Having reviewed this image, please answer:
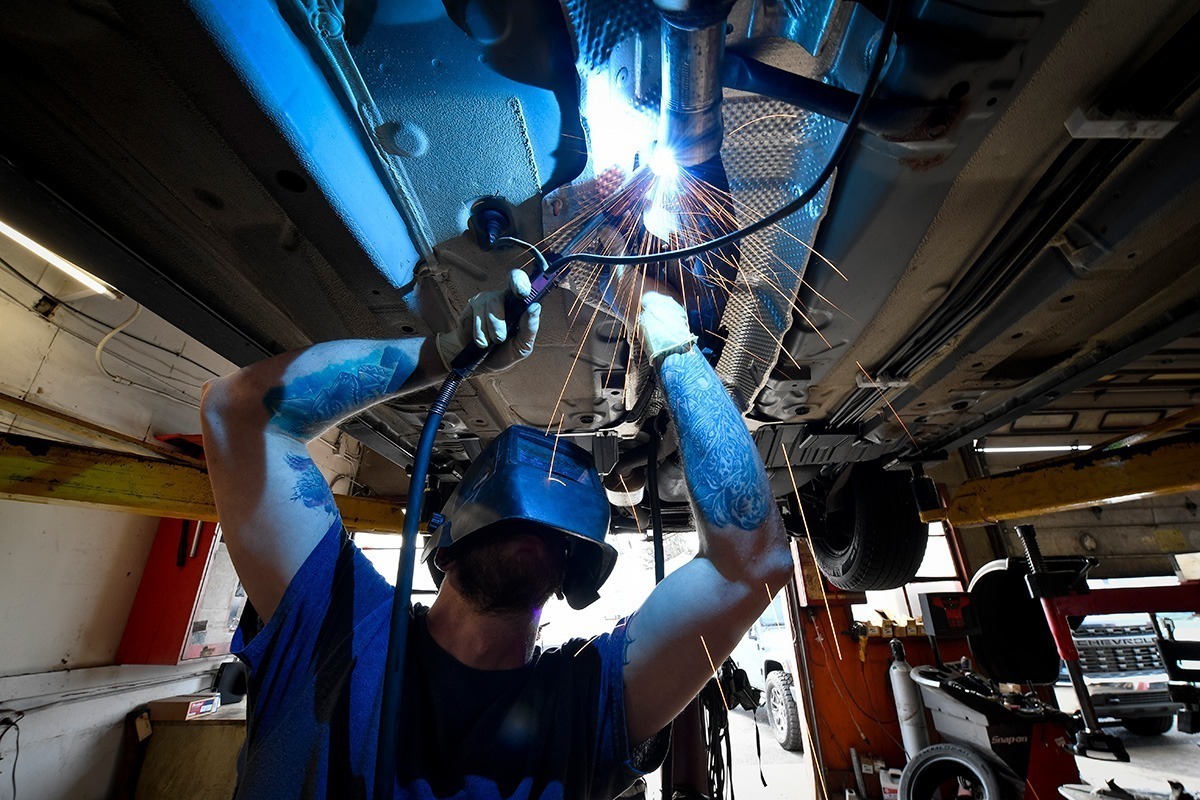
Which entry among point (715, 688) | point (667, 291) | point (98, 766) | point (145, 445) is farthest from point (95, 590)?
point (667, 291)

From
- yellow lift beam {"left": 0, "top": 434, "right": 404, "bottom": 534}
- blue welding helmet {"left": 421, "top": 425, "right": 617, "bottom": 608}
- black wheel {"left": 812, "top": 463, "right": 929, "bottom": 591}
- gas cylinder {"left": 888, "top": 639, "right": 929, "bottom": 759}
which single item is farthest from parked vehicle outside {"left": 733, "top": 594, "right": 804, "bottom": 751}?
yellow lift beam {"left": 0, "top": 434, "right": 404, "bottom": 534}

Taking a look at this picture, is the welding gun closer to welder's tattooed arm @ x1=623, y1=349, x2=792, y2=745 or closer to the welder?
the welder

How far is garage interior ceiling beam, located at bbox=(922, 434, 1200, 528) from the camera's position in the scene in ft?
7.21

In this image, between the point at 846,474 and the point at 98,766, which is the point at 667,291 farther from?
the point at 98,766

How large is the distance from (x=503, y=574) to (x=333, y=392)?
2.44 feet

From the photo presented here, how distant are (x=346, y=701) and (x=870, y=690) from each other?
6.10 metres

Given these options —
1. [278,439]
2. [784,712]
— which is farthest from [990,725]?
[278,439]

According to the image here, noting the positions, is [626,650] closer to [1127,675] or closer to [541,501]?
[541,501]

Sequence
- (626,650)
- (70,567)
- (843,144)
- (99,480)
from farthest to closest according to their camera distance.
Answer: (70,567), (99,480), (626,650), (843,144)

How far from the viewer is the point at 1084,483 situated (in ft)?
8.09

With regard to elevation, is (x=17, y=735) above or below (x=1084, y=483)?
below

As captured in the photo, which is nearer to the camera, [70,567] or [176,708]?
[70,567]

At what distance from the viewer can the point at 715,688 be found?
2.06 metres

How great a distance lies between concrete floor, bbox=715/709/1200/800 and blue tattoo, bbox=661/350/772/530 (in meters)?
5.25
